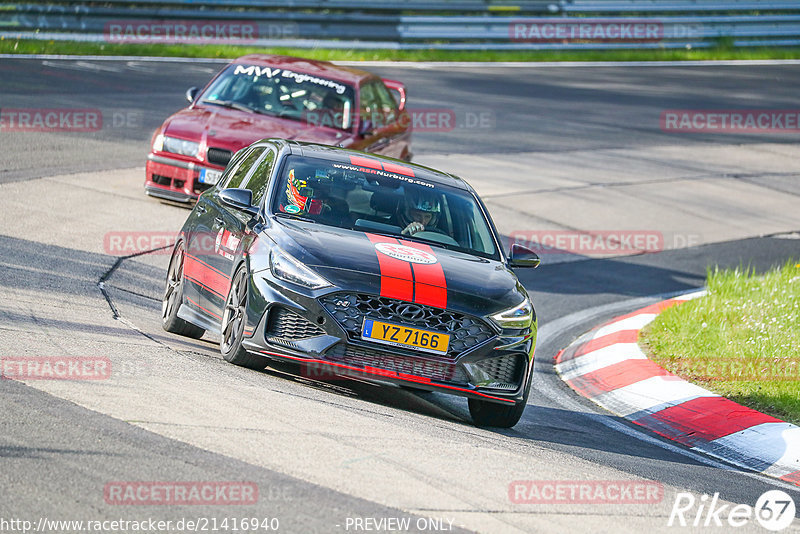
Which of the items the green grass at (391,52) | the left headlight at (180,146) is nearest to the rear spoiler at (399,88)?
the left headlight at (180,146)

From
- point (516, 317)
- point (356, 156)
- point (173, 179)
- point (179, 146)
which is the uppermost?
point (356, 156)

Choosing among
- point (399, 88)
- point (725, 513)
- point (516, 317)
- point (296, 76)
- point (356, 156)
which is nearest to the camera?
point (725, 513)

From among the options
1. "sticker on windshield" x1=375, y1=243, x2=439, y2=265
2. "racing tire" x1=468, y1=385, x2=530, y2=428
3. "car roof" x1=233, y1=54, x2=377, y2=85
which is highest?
"car roof" x1=233, y1=54, x2=377, y2=85

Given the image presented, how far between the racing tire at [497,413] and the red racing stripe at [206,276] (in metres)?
1.82

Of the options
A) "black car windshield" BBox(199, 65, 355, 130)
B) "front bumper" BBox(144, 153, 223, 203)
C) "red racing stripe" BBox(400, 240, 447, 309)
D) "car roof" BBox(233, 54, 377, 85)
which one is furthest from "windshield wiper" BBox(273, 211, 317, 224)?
"car roof" BBox(233, 54, 377, 85)

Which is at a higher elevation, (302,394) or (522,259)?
(522,259)

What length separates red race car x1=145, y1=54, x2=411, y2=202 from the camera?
1298cm

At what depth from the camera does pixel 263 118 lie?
1346cm

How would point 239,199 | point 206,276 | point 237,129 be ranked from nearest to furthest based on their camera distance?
point 239,199, point 206,276, point 237,129

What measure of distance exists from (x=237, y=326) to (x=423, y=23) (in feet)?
68.2

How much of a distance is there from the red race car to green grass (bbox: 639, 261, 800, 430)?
14.8ft

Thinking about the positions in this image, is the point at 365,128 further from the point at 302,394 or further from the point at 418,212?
the point at 302,394

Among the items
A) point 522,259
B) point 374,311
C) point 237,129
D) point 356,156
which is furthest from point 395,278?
point 237,129

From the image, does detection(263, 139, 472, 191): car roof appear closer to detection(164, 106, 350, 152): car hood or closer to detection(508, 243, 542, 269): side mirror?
detection(508, 243, 542, 269): side mirror
